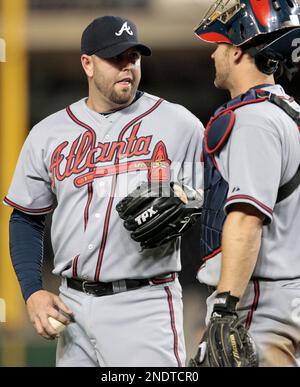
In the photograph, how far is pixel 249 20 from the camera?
1978mm

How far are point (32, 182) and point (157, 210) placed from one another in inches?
19.1

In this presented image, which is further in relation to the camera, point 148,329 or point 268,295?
point 148,329

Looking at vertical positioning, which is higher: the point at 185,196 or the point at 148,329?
the point at 185,196

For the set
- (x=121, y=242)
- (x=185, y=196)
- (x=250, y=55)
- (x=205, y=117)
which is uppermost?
(x=250, y=55)

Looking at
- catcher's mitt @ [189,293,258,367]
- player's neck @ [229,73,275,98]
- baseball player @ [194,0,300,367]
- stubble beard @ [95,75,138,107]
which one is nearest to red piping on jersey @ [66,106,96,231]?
stubble beard @ [95,75,138,107]

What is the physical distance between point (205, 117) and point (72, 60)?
Answer: 1.24 metres

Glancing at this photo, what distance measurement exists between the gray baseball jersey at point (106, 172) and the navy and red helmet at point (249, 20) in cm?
38

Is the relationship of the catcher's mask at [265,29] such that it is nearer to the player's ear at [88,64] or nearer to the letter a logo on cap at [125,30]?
the letter a logo on cap at [125,30]

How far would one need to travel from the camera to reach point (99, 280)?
2.25 meters

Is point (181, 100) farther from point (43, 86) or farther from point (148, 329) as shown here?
point (148, 329)

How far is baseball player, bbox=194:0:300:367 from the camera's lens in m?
1.76

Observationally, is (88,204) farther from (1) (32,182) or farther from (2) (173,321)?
(2) (173,321)

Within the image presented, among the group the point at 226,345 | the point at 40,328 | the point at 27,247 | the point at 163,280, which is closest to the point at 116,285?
the point at 163,280

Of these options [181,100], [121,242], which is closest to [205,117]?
[181,100]
